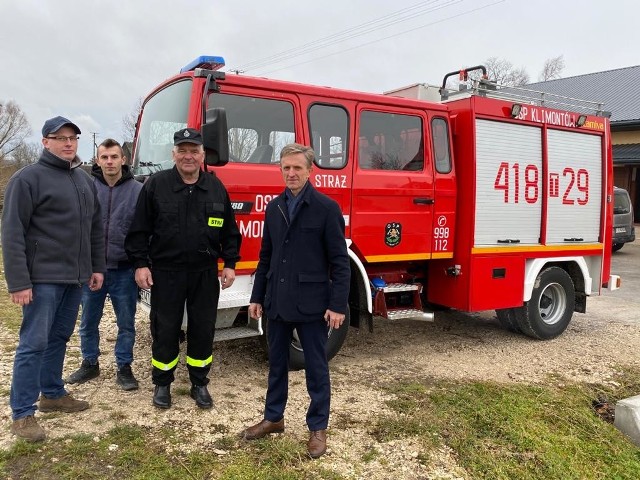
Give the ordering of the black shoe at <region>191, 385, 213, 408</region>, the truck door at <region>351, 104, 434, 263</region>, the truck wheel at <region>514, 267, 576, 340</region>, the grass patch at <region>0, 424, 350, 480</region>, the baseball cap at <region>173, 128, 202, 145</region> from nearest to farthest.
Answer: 1. the grass patch at <region>0, 424, 350, 480</region>
2. the baseball cap at <region>173, 128, 202, 145</region>
3. the black shoe at <region>191, 385, 213, 408</region>
4. the truck door at <region>351, 104, 434, 263</region>
5. the truck wheel at <region>514, 267, 576, 340</region>

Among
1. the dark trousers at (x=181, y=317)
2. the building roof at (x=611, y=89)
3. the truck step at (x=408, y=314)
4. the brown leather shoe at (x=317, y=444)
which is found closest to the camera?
the brown leather shoe at (x=317, y=444)

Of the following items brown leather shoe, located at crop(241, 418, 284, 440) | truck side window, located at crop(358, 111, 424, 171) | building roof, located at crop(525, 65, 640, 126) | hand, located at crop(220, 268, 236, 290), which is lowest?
brown leather shoe, located at crop(241, 418, 284, 440)

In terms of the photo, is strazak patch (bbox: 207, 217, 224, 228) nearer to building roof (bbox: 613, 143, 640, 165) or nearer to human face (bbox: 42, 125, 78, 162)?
human face (bbox: 42, 125, 78, 162)

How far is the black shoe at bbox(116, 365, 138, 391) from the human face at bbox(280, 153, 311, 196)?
2.15 m

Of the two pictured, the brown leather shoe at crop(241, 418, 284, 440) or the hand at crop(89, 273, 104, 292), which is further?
the hand at crop(89, 273, 104, 292)

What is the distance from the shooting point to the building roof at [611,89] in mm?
19781

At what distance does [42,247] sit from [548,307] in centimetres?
543

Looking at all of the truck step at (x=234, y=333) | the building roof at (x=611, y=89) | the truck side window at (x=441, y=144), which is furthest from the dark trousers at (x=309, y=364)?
the building roof at (x=611, y=89)

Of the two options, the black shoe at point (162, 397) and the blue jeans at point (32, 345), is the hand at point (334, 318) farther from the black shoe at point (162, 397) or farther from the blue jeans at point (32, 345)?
the blue jeans at point (32, 345)

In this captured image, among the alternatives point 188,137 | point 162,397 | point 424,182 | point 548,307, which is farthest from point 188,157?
point 548,307

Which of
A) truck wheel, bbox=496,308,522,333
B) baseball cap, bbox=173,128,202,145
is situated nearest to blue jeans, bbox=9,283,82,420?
baseball cap, bbox=173,128,202,145

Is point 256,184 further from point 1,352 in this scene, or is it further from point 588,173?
point 588,173

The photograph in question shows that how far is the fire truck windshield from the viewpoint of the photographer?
421cm

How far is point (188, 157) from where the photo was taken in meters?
3.56
